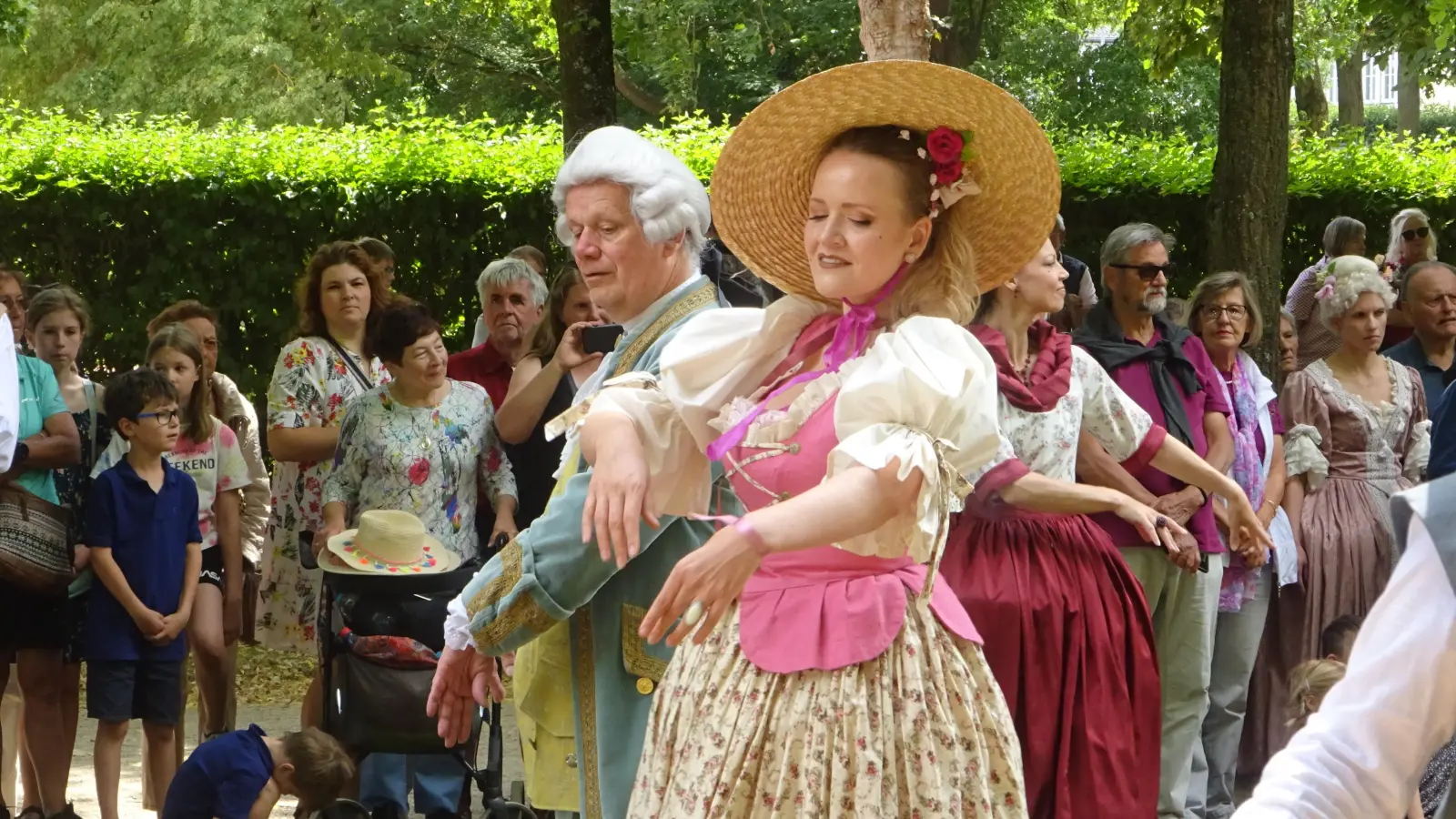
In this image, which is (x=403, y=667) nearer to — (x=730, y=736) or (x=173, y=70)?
(x=730, y=736)

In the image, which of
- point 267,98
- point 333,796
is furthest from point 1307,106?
point 333,796

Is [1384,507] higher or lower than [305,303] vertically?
lower

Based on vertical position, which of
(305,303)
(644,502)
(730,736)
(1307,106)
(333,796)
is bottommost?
(333,796)

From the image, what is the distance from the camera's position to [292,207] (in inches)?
402

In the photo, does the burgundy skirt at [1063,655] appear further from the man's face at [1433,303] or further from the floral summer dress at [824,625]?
the man's face at [1433,303]

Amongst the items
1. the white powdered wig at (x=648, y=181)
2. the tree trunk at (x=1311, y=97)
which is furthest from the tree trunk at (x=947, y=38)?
the white powdered wig at (x=648, y=181)

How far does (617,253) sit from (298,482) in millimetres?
3731

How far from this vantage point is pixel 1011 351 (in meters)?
5.02

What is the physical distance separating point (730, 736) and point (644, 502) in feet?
1.23

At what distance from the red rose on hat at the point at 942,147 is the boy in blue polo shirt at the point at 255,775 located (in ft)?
10.5

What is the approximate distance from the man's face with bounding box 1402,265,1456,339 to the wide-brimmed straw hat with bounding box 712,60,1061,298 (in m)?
5.20

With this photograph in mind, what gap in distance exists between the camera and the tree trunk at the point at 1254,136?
28.3 ft

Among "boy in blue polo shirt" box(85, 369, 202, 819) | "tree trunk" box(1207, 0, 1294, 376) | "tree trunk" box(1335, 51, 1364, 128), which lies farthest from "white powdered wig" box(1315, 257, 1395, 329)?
"tree trunk" box(1335, 51, 1364, 128)

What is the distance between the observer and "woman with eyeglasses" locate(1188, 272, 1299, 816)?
21.8 ft
